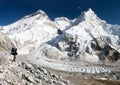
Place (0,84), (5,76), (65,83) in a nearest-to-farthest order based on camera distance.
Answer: (0,84), (5,76), (65,83)

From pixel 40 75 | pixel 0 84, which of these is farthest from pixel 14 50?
pixel 0 84

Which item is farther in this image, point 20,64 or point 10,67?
point 20,64

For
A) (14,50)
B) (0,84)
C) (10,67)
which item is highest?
(14,50)

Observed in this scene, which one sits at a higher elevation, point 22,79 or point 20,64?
point 20,64

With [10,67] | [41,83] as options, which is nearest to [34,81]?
[41,83]

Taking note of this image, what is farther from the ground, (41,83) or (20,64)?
(20,64)

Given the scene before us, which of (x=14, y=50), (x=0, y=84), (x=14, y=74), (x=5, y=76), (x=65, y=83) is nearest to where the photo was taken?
(x=0, y=84)

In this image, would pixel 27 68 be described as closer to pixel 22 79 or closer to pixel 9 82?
pixel 22 79

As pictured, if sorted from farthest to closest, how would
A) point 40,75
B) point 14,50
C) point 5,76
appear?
point 14,50 < point 40,75 < point 5,76

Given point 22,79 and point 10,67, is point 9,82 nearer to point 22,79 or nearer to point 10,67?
point 22,79
